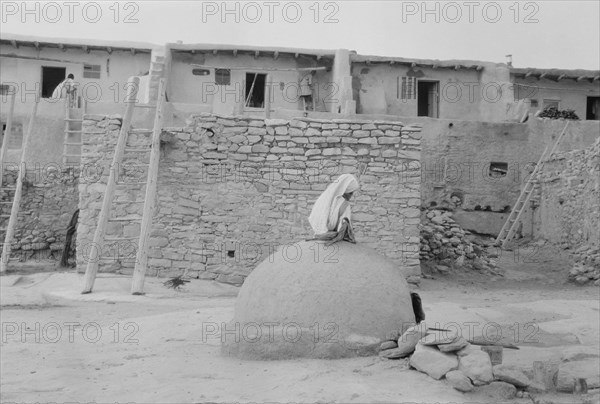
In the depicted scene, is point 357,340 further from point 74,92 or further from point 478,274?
A: point 74,92

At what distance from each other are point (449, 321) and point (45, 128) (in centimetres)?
1265

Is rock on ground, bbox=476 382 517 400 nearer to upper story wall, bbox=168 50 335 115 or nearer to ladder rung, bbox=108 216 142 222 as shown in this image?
ladder rung, bbox=108 216 142 222

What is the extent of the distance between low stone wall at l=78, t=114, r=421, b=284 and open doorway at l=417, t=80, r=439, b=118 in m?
9.39

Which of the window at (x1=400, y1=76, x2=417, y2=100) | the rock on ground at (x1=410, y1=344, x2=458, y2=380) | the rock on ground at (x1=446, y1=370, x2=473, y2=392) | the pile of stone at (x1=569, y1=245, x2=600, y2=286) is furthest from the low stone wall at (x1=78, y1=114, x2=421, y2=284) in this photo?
the window at (x1=400, y1=76, x2=417, y2=100)

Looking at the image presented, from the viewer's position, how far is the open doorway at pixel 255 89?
67.1ft

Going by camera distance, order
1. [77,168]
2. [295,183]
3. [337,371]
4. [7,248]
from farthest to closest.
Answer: [77,168] → [7,248] → [295,183] → [337,371]

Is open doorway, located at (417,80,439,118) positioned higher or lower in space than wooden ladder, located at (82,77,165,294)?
higher

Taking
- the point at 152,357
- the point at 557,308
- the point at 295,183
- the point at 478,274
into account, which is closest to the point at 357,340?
the point at 152,357

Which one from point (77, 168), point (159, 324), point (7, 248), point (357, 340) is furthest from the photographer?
point (77, 168)

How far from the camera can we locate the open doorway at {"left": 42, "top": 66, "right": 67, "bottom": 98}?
21.2m

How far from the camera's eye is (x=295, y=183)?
468 inches

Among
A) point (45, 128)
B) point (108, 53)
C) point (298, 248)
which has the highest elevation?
point (108, 53)

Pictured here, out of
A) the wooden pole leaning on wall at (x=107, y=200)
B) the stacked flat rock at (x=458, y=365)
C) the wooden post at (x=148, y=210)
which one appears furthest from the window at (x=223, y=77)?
the stacked flat rock at (x=458, y=365)

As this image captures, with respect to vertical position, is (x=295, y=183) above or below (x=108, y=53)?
below
